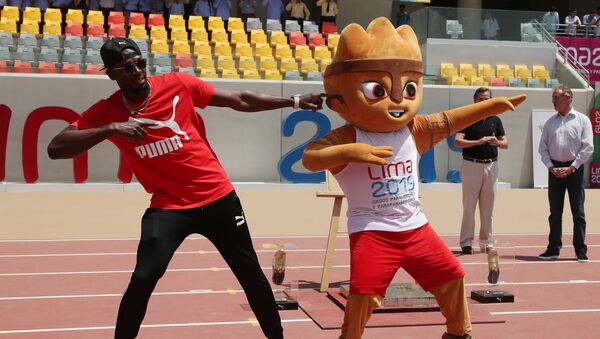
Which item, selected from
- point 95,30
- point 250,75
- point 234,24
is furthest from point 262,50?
point 95,30

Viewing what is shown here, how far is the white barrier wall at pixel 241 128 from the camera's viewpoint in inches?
652

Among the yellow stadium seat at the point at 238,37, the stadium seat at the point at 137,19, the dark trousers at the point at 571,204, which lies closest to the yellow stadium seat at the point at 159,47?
the stadium seat at the point at 137,19

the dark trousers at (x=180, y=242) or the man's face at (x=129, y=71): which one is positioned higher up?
the man's face at (x=129, y=71)

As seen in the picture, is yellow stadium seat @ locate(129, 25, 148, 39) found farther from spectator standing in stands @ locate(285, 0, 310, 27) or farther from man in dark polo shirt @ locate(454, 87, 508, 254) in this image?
man in dark polo shirt @ locate(454, 87, 508, 254)

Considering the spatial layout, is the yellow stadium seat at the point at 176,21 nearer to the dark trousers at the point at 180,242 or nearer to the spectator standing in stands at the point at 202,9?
the spectator standing in stands at the point at 202,9

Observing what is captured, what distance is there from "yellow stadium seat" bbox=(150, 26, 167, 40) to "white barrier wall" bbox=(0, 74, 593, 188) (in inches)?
154

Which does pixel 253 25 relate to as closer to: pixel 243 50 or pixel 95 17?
pixel 243 50

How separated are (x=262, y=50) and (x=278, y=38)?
1207 mm

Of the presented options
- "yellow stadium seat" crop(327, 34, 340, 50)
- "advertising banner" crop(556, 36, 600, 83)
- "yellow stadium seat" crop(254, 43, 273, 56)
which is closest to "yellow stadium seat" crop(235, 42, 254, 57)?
"yellow stadium seat" crop(254, 43, 273, 56)

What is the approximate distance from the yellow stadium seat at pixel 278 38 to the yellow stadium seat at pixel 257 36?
0.19 meters

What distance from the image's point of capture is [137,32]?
20.5 m

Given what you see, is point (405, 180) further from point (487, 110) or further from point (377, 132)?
point (487, 110)

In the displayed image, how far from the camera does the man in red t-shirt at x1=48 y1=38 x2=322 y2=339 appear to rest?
470 cm

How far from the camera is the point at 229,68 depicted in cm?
1919
